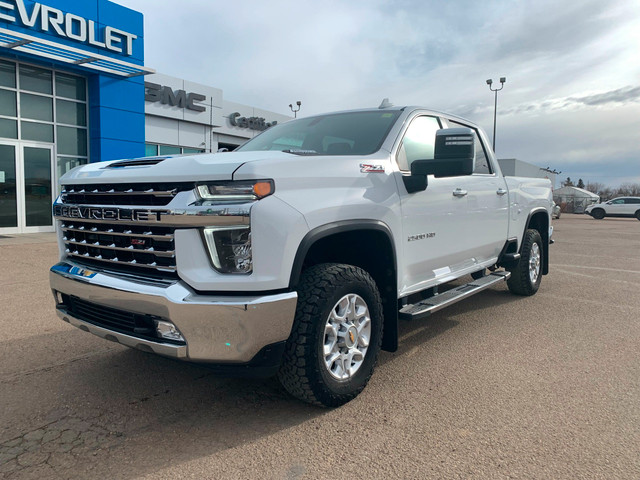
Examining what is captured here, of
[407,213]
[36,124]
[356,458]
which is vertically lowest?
[356,458]

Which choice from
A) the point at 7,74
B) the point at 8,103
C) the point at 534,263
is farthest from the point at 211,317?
the point at 7,74

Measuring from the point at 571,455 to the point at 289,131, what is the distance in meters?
3.12

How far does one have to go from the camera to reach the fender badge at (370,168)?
311 centimetres

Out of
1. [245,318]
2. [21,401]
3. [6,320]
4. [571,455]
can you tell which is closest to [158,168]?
[245,318]

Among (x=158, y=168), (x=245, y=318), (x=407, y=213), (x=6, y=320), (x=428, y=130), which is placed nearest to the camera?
(x=245, y=318)

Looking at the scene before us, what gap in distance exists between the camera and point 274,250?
2439 mm

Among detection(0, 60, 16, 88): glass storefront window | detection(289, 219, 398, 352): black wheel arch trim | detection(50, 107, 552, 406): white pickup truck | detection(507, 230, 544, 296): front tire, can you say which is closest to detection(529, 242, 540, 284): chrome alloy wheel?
detection(507, 230, 544, 296): front tire

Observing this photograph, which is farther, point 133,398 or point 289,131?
point 289,131

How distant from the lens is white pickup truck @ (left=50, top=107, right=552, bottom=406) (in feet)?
7.98

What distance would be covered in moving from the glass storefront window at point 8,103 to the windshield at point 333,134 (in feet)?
38.5

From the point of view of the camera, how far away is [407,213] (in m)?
3.41

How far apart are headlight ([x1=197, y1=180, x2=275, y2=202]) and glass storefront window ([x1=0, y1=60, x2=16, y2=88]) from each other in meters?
13.4

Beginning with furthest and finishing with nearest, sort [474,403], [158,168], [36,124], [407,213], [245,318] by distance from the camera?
[36,124] → [407,213] → [474,403] → [158,168] → [245,318]

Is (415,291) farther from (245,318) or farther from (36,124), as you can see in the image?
(36,124)
